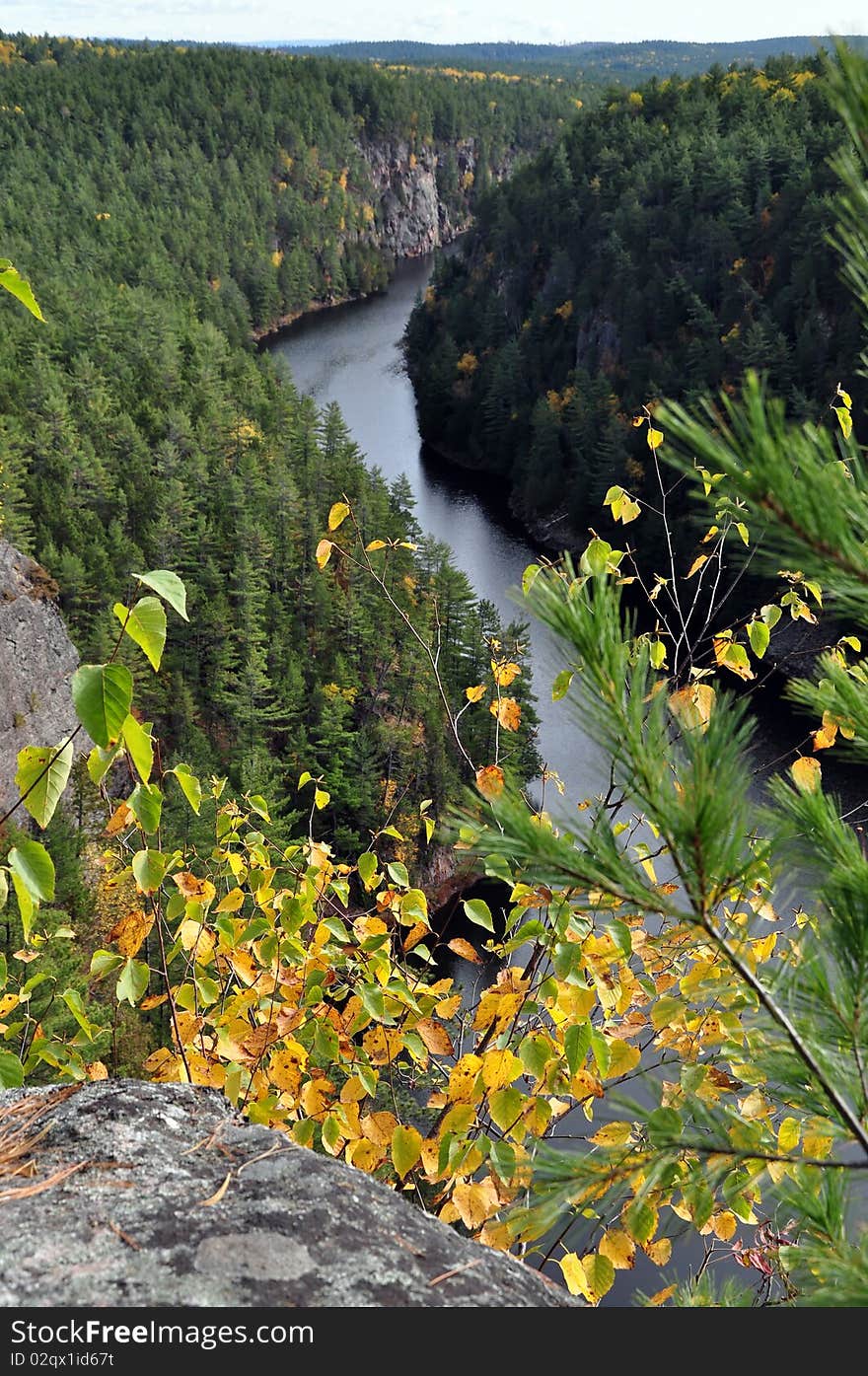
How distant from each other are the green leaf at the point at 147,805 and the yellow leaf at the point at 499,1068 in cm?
135

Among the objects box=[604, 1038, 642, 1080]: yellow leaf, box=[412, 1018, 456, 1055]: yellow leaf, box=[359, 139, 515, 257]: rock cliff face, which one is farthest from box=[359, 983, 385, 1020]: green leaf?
box=[359, 139, 515, 257]: rock cliff face

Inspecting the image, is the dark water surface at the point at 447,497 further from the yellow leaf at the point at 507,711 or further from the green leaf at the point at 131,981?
the yellow leaf at the point at 507,711

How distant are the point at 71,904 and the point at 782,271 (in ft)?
158

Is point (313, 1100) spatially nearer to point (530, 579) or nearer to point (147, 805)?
point (147, 805)

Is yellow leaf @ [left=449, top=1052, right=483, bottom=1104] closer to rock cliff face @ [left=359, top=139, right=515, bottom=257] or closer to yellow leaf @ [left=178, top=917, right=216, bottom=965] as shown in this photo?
yellow leaf @ [left=178, top=917, right=216, bottom=965]

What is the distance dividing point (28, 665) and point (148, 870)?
95.5ft

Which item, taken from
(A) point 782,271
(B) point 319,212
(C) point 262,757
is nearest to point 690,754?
(C) point 262,757

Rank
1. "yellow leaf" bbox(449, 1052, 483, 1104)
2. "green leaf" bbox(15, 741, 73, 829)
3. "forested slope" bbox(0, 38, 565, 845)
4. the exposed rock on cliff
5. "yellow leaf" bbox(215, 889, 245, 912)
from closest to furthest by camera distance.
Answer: "green leaf" bbox(15, 741, 73, 829) → "yellow leaf" bbox(449, 1052, 483, 1104) → "yellow leaf" bbox(215, 889, 245, 912) → "forested slope" bbox(0, 38, 565, 845) → the exposed rock on cliff

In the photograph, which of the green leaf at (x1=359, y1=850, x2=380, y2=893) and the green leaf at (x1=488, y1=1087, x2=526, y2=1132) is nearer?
the green leaf at (x1=488, y1=1087, x2=526, y2=1132)

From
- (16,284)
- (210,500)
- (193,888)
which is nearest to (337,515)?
(193,888)

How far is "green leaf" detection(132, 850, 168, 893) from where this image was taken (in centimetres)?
286

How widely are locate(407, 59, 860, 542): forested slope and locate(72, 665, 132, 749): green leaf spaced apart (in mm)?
43411

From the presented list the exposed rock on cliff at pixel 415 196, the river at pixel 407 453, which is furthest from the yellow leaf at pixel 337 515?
the exposed rock on cliff at pixel 415 196

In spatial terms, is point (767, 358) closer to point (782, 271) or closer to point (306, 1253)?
point (782, 271)
